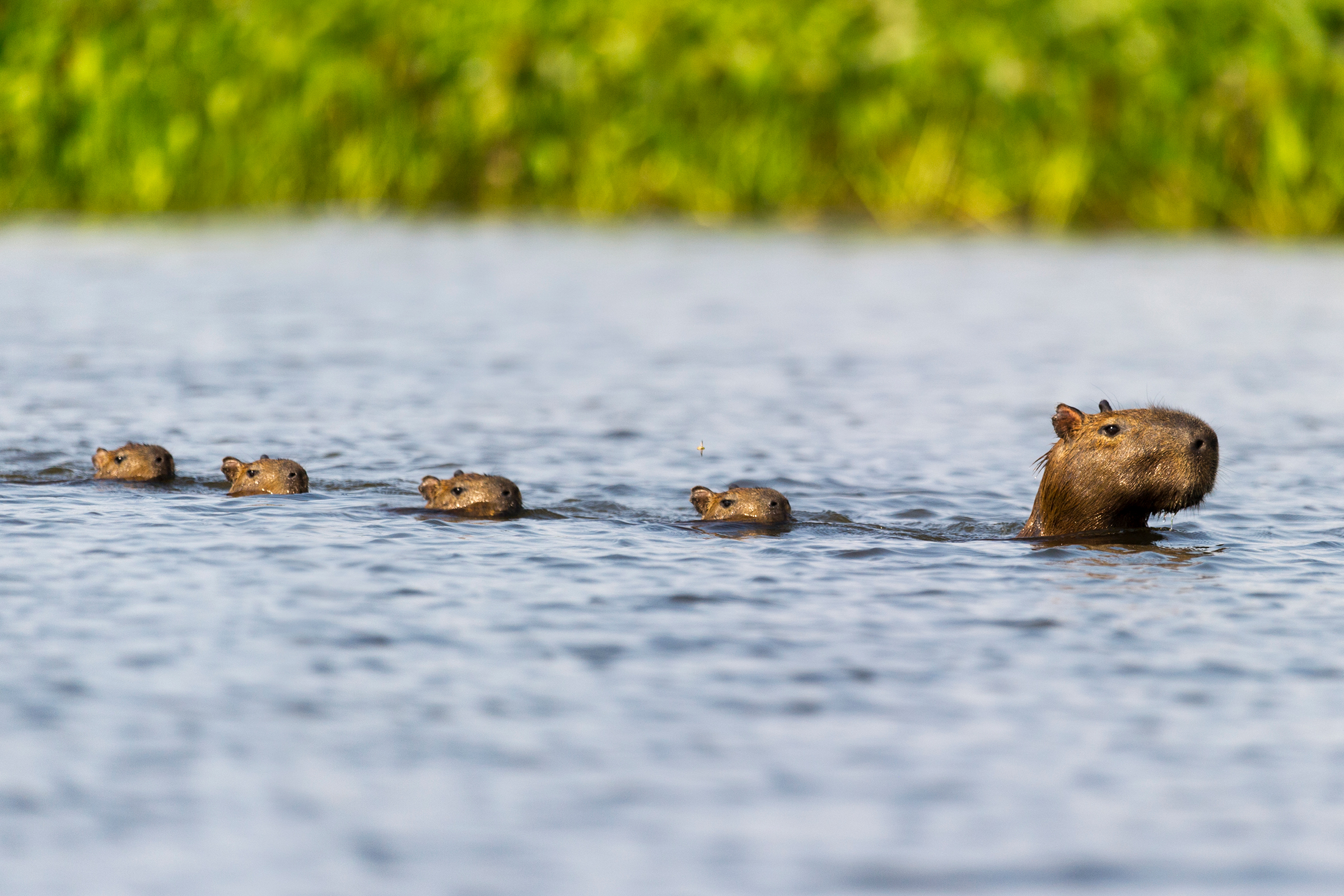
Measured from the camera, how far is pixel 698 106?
26438mm

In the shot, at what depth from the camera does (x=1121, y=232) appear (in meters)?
27.3

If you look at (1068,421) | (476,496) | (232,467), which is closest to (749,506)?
(476,496)

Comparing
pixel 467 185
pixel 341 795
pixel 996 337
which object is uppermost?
pixel 467 185

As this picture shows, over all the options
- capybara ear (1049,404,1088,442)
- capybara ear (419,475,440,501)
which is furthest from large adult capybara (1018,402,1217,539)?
capybara ear (419,475,440,501)

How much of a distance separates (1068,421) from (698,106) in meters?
17.6

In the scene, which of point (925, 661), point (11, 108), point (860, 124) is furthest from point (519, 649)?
point (860, 124)

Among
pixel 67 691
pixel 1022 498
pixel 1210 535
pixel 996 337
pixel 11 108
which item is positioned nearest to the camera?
pixel 67 691

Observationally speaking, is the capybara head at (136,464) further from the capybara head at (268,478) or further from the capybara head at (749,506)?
the capybara head at (749,506)

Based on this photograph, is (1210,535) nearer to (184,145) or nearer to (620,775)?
(620,775)

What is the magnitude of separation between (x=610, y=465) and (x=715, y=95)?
15.5 meters

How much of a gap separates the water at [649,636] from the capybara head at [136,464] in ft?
0.53

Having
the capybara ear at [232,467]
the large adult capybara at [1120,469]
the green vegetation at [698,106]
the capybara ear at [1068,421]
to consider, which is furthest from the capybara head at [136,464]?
the green vegetation at [698,106]

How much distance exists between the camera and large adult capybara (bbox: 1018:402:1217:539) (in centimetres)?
918

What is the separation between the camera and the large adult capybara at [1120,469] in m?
9.18
